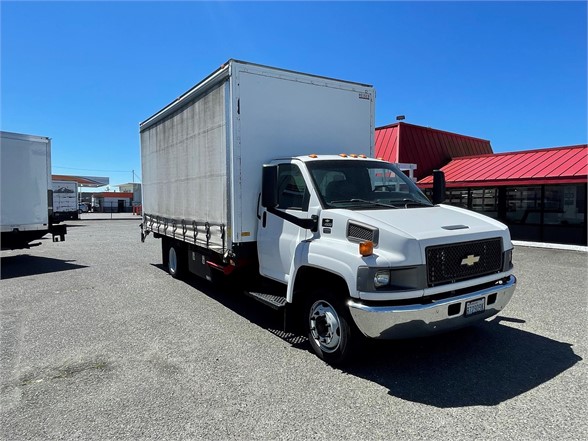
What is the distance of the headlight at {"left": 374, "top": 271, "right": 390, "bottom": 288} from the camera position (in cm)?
373

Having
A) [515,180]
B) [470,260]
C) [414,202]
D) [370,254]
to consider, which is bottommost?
[470,260]

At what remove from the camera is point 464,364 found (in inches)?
170

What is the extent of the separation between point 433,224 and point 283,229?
1847 mm

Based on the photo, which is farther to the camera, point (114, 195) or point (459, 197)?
point (114, 195)

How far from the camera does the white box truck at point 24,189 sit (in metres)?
11.0

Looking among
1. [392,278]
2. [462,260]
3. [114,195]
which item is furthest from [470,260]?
[114,195]

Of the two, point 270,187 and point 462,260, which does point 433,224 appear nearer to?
point 462,260

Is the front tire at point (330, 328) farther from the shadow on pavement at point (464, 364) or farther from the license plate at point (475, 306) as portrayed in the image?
the license plate at point (475, 306)

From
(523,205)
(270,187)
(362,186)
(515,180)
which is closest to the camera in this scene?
(270,187)

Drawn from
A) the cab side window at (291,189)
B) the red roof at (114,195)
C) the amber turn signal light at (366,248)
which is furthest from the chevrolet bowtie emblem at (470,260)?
the red roof at (114,195)

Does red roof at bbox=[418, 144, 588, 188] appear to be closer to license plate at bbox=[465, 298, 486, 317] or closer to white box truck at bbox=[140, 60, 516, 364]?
white box truck at bbox=[140, 60, 516, 364]

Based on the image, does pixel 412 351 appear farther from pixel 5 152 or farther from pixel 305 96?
pixel 5 152

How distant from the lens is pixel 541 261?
37.1 feet

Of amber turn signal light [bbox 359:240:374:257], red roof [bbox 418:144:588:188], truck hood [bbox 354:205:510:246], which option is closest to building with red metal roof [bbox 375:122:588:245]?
red roof [bbox 418:144:588:188]
